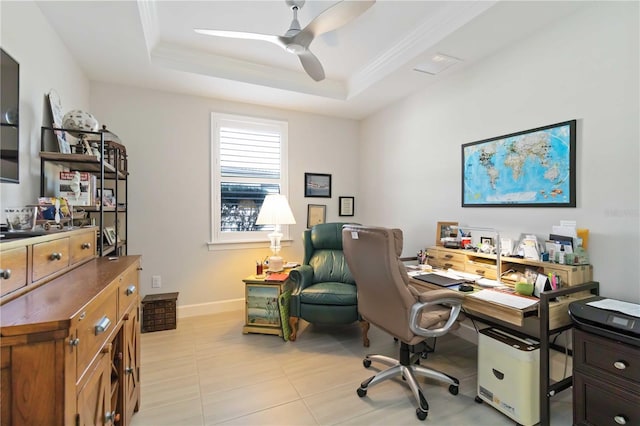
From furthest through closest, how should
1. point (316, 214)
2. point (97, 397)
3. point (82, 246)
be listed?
point (316, 214)
point (82, 246)
point (97, 397)

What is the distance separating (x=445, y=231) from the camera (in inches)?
111

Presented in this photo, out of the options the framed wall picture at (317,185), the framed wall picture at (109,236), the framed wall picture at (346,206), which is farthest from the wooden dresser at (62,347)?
the framed wall picture at (346,206)

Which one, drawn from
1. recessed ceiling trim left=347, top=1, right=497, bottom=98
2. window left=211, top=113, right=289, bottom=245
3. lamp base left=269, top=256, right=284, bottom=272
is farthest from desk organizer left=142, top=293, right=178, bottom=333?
recessed ceiling trim left=347, top=1, right=497, bottom=98

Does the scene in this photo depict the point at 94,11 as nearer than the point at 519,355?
No

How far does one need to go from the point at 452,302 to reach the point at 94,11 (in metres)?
3.03

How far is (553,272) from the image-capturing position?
1.88 meters

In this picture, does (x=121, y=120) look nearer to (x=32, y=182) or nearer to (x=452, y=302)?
(x=32, y=182)

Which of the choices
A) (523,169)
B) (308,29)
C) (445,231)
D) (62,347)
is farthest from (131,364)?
(523,169)

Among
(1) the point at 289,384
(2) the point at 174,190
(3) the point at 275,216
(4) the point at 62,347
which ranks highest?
(2) the point at 174,190

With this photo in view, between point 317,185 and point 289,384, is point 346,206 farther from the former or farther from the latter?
point 289,384

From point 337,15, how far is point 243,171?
2.28m

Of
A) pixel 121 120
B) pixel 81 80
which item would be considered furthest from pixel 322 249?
pixel 81 80

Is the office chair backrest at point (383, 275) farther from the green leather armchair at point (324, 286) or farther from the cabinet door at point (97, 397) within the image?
the cabinet door at point (97, 397)

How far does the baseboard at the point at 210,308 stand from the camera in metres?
3.34
